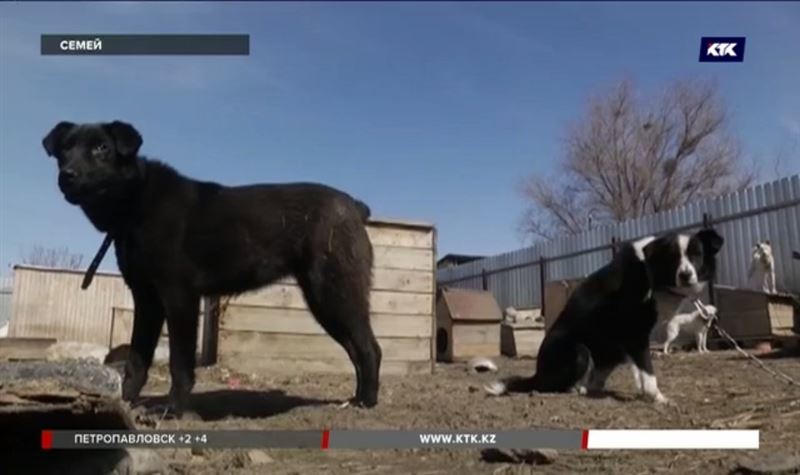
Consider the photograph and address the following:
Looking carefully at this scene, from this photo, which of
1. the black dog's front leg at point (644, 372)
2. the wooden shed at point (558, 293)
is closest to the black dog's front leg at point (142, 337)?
the wooden shed at point (558, 293)

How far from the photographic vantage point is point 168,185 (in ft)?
7.78

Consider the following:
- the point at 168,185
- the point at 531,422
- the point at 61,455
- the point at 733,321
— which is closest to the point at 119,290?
the point at 168,185

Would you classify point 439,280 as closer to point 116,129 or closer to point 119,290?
point 119,290

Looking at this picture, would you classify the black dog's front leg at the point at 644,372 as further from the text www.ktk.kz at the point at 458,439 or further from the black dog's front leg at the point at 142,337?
the black dog's front leg at the point at 142,337

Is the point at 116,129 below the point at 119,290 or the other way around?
the other way around

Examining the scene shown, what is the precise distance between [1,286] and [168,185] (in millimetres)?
610

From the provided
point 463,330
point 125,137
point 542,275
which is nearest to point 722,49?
point 542,275

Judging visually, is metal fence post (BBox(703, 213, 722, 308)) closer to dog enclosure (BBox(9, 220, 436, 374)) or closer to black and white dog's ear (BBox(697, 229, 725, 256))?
black and white dog's ear (BBox(697, 229, 725, 256))

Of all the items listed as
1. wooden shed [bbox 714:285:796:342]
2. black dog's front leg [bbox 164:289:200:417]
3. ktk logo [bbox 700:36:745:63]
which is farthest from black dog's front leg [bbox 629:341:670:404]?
black dog's front leg [bbox 164:289:200:417]

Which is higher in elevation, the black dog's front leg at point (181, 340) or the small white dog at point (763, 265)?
the small white dog at point (763, 265)

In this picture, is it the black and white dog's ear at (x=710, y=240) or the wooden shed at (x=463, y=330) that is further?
the wooden shed at (x=463, y=330)

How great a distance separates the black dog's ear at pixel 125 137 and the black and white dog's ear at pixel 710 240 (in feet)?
5.97

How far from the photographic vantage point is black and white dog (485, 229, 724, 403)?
2.67 metres

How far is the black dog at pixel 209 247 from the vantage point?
2238 millimetres
